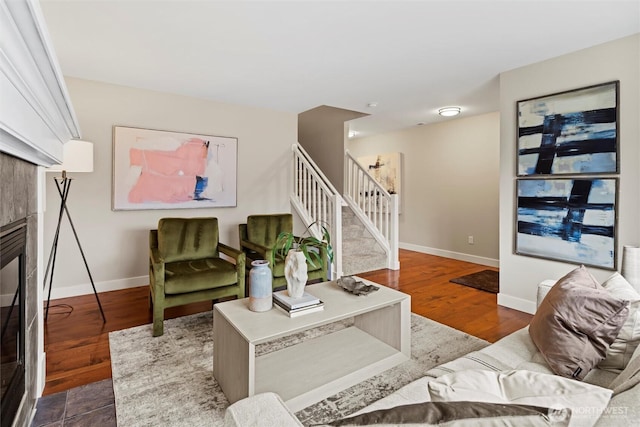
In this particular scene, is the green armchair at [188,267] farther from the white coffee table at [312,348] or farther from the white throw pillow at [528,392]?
the white throw pillow at [528,392]

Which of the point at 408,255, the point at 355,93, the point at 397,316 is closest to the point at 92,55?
the point at 355,93

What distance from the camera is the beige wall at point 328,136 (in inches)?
229

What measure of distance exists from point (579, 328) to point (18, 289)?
7.82ft

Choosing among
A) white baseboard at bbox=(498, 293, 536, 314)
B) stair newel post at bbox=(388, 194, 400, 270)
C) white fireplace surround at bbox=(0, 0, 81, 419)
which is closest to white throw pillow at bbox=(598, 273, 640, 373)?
white baseboard at bbox=(498, 293, 536, 314)

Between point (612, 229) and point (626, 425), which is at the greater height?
point (612, 229)

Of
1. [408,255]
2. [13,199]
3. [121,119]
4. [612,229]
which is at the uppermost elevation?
[121,119]

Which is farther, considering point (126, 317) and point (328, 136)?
point (328, 136)

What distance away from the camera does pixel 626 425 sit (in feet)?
1.86

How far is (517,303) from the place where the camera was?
316 cm

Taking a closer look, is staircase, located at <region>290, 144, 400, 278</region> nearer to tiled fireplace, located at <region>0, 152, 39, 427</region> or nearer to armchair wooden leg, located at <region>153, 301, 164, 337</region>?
armchair wooden leg, located at <region>153, 301, 164, 337</region>

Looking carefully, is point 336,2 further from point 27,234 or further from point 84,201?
point 84,201

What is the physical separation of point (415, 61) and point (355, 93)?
1045 millimetres

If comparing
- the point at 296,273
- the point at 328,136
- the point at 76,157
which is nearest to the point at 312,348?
the point at 296,273

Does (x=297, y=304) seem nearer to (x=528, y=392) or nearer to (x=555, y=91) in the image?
A: (x=528, y=392)
